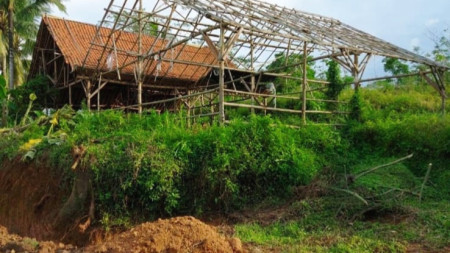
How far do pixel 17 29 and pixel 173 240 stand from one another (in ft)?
65.5

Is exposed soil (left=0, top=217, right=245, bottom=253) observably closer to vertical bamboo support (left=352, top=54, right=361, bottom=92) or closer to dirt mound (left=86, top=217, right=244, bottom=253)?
dirt mound (left=86, top=217, right=244, bottom=253)

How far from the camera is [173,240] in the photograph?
5223 mm

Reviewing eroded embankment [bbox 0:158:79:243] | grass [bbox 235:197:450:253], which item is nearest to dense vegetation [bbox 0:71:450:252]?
grass [bbox 235:197:450:253]

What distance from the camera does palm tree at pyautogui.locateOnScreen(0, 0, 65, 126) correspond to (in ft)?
67.1

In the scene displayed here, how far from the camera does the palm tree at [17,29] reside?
20455mm

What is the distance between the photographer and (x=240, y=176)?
7.94 meters

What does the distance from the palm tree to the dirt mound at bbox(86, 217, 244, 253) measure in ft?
56.9

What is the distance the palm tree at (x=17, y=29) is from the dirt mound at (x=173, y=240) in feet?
56.9

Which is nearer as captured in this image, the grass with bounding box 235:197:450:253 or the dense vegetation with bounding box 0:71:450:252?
the grass with bounding box 235:197:450:253

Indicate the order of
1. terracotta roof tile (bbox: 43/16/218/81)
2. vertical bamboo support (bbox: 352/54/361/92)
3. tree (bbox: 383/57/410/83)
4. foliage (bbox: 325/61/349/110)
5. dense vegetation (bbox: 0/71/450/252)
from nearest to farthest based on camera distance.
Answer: dense vegetation (bbox: 0/71/450/252)
vertical bamboo support (bbox: 352/54/361/92)
foliage (bbox: 325/61/349/110)
terracotta roof tile (bbox: 43/16/218/81)
tree (bbox: 383/57/410/83)

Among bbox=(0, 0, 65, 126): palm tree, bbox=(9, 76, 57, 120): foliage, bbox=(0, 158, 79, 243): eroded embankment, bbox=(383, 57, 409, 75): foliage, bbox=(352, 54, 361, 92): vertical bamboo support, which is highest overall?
bbox=(0, 0, 65, 126): palm tree

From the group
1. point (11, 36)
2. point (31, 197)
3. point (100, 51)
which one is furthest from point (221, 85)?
point (11, 36)

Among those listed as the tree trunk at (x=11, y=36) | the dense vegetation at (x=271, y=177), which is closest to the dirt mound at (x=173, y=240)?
the dense vegetation at (x=271, y=177)

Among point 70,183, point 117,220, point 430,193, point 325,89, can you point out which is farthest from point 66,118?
point 430,193
